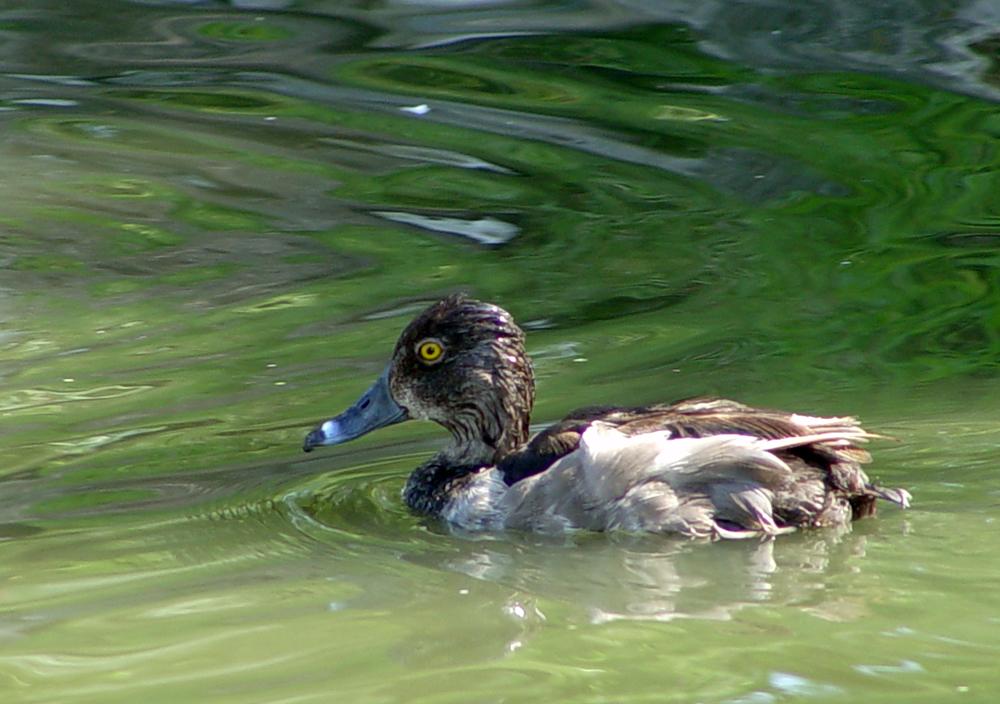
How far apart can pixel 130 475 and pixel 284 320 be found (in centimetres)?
247

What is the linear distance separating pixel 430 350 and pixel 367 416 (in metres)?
0.37

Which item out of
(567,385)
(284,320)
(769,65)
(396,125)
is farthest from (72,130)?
(567,385)

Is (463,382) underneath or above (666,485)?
above

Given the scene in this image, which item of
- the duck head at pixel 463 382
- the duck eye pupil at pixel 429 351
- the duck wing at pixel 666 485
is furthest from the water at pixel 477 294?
the duck eye pupil at pixel 429 351

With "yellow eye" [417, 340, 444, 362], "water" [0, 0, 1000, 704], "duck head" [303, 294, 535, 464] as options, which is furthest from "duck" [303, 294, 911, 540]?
"yellow eye" [417, 340, 444, 362]

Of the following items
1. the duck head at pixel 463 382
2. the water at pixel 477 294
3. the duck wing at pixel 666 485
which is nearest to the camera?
the water at pixel 477 294

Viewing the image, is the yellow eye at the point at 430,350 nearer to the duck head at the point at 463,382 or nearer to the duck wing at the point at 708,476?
the duck head at the point at 463,382

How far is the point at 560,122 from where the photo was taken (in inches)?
488

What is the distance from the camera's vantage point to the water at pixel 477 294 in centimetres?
459

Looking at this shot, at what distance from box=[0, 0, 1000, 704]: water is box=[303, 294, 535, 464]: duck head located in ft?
1.00

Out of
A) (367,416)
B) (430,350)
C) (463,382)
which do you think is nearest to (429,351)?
(430,350)

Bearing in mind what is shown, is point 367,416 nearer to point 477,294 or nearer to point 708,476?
point 708,476

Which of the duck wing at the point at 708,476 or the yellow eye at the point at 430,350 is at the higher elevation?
the yellow eye at the point at 430,350

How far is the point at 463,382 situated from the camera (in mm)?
6250
